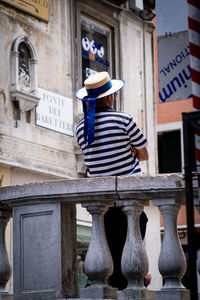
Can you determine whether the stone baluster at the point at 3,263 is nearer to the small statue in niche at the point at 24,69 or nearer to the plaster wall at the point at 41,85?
the plaster wall at the point at 41,85

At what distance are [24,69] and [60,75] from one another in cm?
116

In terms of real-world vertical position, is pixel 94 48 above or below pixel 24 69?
above

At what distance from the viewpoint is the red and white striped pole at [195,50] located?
572 cm

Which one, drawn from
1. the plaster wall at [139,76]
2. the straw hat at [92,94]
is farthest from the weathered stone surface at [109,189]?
the plaster wall at [139,76]

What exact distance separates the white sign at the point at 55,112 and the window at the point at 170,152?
943 centimetres

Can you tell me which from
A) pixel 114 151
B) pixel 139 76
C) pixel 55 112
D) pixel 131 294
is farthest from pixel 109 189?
pixel 139 76

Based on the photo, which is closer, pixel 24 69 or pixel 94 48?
pixel 24 69

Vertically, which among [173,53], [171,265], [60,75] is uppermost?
[60,75]

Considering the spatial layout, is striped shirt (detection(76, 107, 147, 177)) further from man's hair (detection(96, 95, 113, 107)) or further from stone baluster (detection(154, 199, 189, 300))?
stone baluster (detection(154, 199, 189, 300))

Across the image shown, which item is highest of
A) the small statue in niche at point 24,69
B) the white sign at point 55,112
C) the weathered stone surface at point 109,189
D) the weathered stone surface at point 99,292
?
the small statue in niche at point 24,69

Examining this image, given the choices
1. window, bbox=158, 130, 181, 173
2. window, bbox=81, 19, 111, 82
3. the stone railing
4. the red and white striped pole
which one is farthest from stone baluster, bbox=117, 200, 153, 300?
window, bbox=158, 130, 181, 173

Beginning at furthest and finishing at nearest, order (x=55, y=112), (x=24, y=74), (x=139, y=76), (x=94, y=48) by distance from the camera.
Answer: (x=139, y=76), (x=94, y=48), (x=55, y=112), (x=24, y=74)

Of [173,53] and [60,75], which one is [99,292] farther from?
[60,75]

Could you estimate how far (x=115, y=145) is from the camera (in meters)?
7.28
